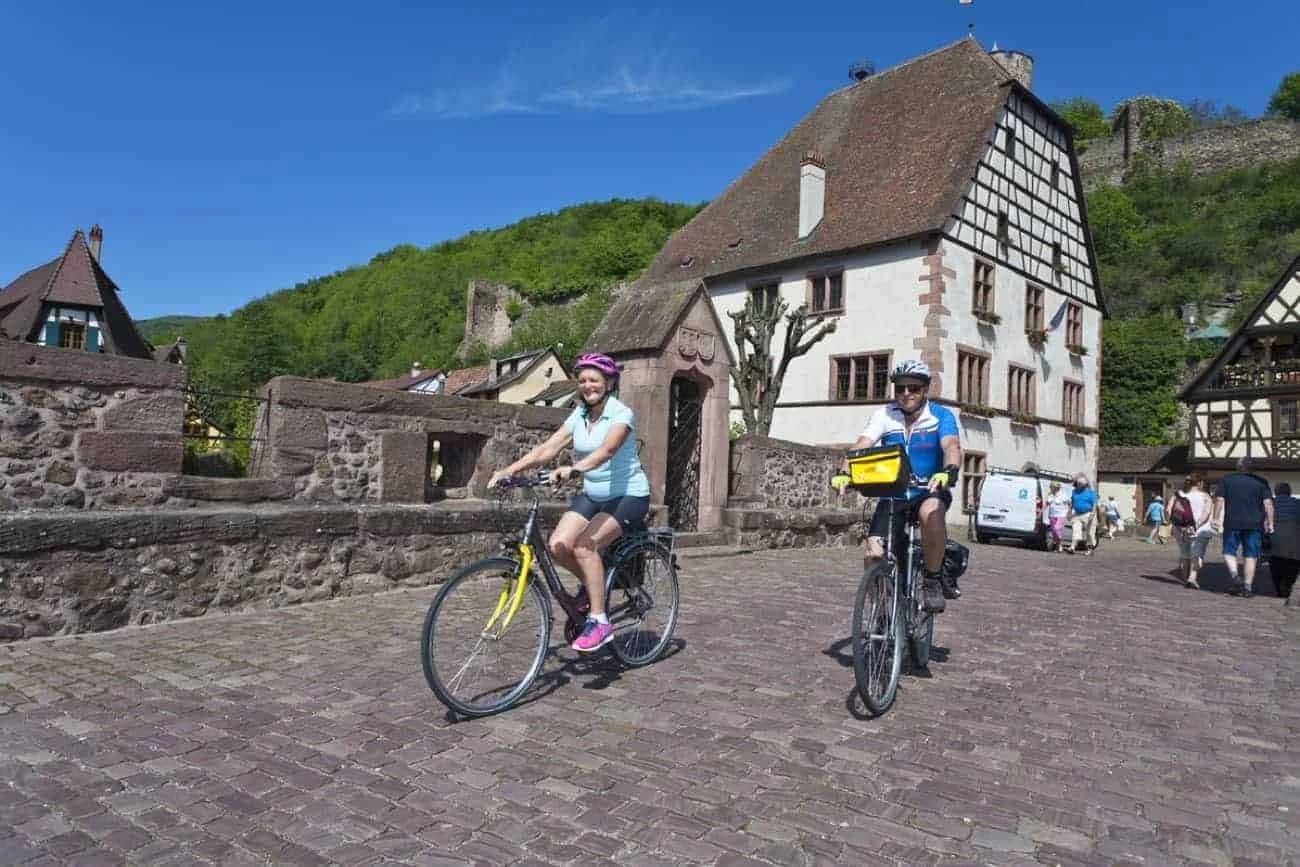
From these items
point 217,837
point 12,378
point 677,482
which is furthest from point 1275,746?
point 677,482

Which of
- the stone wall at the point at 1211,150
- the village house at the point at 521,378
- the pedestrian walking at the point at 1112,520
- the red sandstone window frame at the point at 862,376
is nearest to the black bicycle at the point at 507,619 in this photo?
the red sandstone window frame at the point at 862,376

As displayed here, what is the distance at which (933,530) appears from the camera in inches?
190

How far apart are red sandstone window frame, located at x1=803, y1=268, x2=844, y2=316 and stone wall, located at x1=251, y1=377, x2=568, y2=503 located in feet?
59.0

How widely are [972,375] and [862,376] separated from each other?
3.19 meters

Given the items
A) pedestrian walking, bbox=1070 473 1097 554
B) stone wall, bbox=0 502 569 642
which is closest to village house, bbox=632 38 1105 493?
pedestrian walking, bbox=1070 473 1097 554

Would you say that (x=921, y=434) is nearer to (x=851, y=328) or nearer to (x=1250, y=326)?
(x=851, y=328)

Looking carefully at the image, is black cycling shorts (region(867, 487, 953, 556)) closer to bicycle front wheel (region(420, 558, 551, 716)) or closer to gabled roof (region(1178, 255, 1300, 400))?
bicycle front wheel (region(420, 558, 551, 716))

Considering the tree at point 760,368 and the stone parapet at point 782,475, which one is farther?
the tree at point 760,368

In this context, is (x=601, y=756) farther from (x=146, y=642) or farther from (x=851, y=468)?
(x=146, y=642)

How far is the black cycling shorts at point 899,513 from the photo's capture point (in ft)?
15.8

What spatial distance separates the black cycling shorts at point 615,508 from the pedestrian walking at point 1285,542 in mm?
9578

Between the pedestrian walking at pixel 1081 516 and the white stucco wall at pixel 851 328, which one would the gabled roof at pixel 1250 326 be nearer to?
the white stucco wall at pixel 851 328

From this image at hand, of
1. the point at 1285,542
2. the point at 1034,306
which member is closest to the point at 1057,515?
the point at 1285,542

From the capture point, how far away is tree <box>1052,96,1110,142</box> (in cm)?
8062
